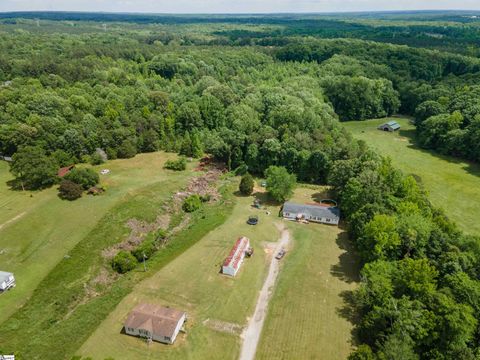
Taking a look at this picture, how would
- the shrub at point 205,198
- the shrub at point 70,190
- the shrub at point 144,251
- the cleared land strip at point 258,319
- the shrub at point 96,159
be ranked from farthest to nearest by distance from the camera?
the shrub at point 96,159 < the shrub at point 205,198 < the shrub at point 70,190 < the shrub at point 144,251 < the cleared land strip at point 258,319

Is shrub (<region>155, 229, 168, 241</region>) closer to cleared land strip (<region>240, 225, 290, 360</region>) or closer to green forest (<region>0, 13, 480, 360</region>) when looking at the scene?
cleared land strip (<region>240, 225, 290, 360</region>)

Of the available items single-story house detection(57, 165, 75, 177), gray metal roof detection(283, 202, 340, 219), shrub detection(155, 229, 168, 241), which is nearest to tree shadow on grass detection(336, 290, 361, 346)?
gray metal roof detection(283, 202, 340, 219)

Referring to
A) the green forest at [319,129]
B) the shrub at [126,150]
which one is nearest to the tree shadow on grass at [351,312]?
the green forest at [319,129]

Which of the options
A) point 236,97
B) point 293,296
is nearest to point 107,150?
point 236,97

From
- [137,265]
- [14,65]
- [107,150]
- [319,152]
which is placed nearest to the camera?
[137,265]

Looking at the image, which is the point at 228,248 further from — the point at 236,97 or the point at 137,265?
the point at 236,97

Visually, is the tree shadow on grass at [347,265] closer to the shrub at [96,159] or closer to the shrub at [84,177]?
the shrub at [84,177]
